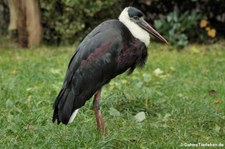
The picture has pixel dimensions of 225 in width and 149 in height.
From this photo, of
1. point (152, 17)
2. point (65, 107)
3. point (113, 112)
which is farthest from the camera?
point (152, 17)

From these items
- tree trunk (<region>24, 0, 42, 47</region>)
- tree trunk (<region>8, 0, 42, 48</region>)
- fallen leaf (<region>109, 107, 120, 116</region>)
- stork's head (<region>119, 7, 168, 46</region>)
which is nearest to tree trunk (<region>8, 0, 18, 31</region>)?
tree trunk (<region>8, 0, 42, 48</region>)

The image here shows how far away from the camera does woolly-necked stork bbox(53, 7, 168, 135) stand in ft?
14.2

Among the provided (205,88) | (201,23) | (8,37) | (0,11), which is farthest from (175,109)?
(0,11)

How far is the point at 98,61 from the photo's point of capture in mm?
4344

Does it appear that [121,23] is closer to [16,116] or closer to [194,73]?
[16,116]

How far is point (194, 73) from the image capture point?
723 cm

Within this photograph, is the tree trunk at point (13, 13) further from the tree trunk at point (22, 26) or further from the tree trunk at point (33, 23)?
the tree trunk at point (33, 23)

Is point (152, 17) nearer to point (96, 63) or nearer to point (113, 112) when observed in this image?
point (113, 112)

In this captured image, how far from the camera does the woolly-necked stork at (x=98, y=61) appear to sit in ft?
14.2

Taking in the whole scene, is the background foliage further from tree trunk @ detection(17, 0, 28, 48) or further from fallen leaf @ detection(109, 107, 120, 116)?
fallen leaf @ detection(109, 107, 120, 116)

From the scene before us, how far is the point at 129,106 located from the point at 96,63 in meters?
1.14

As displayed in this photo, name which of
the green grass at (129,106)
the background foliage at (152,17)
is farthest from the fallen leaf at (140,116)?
the background foliage at (152,17)

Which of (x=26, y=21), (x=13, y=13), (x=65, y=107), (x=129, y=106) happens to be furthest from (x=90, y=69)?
(x=13, y=13)

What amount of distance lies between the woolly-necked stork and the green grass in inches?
10.5
